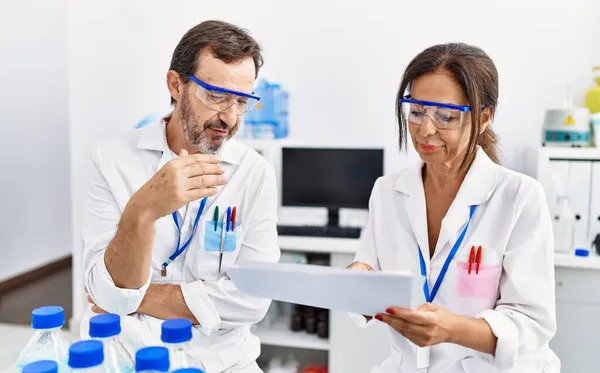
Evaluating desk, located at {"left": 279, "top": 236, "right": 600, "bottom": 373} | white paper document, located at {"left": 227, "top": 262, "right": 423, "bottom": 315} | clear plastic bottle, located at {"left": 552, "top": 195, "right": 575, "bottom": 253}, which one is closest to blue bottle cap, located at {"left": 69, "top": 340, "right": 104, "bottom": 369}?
white paper document, located at {"left": 227, "top": 262, "right": 423, "bottom": 315}

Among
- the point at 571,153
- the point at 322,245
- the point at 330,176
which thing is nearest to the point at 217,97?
the point at 322,245

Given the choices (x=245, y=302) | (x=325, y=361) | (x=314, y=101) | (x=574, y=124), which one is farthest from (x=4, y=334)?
(x=574, y=124)

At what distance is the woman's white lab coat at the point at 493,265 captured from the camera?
4.42 feet

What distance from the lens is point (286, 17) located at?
344cm

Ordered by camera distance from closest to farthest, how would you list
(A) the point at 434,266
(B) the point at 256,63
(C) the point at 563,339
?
(A) the point at 434,266 < (B) the point at 256,63 < (C) the point at 563,339

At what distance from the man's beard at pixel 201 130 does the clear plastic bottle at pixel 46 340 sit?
711 millimetres

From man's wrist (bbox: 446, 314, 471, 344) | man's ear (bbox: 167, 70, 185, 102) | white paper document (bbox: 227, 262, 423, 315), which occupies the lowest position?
man's wrist (bbox: 446, 314, 471, 344)

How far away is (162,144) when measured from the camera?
5.48ft

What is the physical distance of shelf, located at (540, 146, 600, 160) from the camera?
266 cm

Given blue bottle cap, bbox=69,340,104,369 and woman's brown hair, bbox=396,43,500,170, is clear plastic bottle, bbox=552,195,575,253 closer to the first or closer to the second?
woman's brown hair, bbox=396,43,500,170

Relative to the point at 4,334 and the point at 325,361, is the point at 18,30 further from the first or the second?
the point at 325,361

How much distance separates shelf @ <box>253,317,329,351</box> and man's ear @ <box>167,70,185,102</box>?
67.9 inches

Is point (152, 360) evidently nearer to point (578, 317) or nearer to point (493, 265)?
point (493, 265)

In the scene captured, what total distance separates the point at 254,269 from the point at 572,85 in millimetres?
2732
